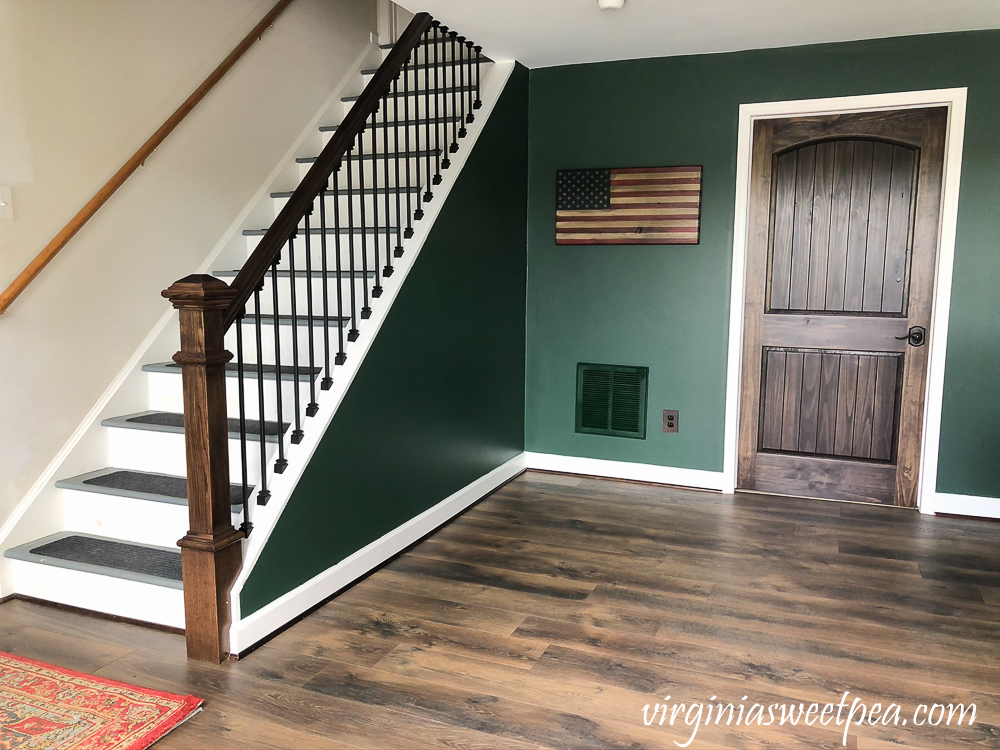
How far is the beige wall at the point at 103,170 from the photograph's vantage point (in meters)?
2.90

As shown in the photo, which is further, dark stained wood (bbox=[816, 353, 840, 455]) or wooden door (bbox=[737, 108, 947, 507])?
dark stained wood (bbox=[816, 353, 840, 455])

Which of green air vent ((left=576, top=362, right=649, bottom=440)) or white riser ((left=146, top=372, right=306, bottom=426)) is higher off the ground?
white riser ((left=146, top=372, right=306, bottom=426))

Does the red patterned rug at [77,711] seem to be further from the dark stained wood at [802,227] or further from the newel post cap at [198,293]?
the dark stained wood at [802,227]

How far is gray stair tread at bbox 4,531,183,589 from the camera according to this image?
2662 millimetres

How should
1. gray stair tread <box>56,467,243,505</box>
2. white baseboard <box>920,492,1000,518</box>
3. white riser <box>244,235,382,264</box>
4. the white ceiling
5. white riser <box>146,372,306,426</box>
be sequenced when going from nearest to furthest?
1. gray stair tread <box>56,467,243,505</box>
2. white riser <box>146,372,306,426</box>
3. the white ceiling
4. white riser <box>244,235,382,264</box>
5. white baseboard <box>920,492,1000,518</box>

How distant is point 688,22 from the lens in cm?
359

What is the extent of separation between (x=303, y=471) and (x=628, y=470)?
232 cm

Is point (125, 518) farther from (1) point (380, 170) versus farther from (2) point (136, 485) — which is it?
(1) point (380, 170)

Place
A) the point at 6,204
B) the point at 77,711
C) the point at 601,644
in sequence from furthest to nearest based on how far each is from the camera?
1. the point at 6,204
2. the point at 601,644
3. the point at 77,711

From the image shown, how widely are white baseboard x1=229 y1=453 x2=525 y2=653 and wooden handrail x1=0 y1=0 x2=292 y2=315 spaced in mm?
1457

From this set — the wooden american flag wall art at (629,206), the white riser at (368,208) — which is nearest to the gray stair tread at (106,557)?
the white riser at (368,208)

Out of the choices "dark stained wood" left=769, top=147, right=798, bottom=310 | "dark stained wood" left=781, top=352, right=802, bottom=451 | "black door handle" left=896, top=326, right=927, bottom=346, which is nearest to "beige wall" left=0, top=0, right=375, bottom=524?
"dark stained wood" left=769, top=147, right=798, bottom=310

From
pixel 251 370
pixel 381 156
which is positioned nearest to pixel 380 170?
pixel 381 156

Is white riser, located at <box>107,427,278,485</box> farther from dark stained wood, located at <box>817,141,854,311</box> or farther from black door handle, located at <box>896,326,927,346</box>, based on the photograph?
black door handle, located at <box>896,326,927,346</box>
